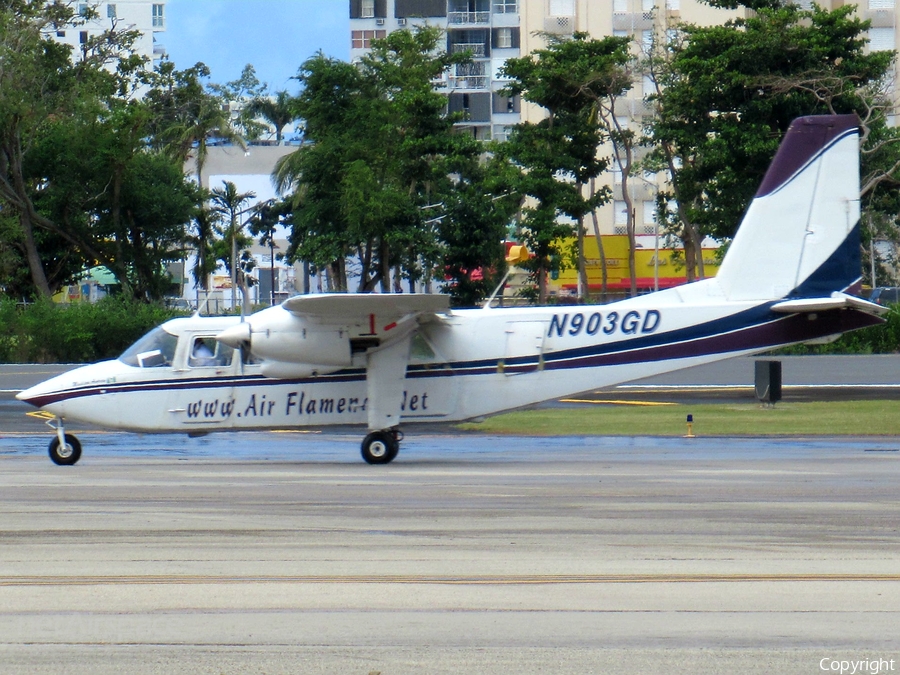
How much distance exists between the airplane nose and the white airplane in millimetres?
21

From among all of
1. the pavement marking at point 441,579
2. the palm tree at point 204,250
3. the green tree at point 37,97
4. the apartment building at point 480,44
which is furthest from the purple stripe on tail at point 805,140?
the apartment building at point 480,44

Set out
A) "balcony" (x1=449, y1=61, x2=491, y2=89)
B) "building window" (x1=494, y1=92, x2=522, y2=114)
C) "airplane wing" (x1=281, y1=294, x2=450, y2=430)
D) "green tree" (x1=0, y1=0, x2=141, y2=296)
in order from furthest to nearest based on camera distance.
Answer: "building window" (x1=494, y1=92, x2=522, y2=114)
"balcony" (x1=449, y1=61, x2=491, y2=89)
"green tree" (x1=0, y1=0, x2=141, y2=296)
"airplane wing" (x1=281, y1=294, x2=450, y2=430)

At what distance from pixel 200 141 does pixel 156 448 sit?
5300 centimetres

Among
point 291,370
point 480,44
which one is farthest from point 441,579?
point 480,44

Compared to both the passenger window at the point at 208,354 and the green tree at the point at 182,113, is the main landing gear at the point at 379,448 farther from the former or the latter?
the green tree at the point at 182,113

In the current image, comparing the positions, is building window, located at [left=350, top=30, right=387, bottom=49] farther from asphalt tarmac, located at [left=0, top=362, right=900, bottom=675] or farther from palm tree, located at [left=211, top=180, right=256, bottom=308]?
asphalt tarmac, located at [left=0, top=362, right=900, bottom=675]

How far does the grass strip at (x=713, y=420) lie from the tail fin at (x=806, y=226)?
14.1 ft

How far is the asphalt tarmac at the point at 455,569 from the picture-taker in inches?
249

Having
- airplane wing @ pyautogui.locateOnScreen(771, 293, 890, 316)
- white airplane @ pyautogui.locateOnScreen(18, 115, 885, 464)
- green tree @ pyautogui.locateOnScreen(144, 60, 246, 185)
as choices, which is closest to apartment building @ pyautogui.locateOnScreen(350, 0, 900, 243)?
green tree @ pyautogui.locateOnScreen(144, 60, 246, 185)

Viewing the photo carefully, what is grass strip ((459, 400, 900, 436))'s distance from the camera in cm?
2062

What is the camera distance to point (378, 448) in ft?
53.0

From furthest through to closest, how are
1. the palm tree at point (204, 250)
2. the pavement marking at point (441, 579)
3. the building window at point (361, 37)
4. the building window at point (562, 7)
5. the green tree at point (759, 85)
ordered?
the building window at point (361, 37)
the building window at point (562, 7)
the palm tree at point (204, 250)
the green tree at point (759, 85)
the pavement marking at point (441, 579)

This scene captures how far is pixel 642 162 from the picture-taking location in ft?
200

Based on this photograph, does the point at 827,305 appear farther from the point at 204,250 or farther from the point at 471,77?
the point at 471,77
